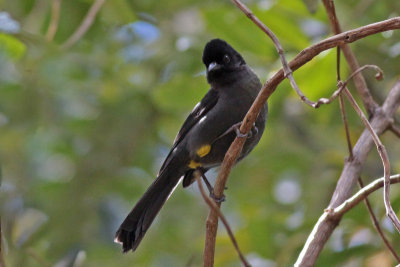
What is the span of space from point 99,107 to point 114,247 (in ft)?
4.05

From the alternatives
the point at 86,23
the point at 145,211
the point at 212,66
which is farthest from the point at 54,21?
the point at 145,211

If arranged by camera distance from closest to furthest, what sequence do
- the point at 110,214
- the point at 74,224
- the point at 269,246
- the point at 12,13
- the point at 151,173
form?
1. the point at 269,246
2. the point at 12,13
3. the point at 74,224
4. the point at 110,214
5. the point at 151,173

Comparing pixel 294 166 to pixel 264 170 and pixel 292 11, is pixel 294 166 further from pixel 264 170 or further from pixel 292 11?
pixel 292 11

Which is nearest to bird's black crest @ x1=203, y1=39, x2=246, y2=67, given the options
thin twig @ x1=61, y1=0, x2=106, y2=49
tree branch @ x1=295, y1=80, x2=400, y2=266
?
thin twig @ x1=61, y1=0, x2=106, y2=49

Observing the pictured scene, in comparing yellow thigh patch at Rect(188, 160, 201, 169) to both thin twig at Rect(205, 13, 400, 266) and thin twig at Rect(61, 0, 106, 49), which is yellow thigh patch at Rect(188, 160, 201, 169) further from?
thin twig at Rect(205, 13, 400, 266)

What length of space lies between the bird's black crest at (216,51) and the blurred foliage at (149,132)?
6 centimetres

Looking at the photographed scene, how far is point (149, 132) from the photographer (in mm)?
6020

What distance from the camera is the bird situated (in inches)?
161

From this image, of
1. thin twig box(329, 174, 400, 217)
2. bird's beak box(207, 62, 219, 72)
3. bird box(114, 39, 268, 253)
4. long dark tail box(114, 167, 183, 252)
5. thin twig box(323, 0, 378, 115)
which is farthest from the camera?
bird's beak box(207, 62, 219, 72)

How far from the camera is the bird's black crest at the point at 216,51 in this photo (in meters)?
4.27

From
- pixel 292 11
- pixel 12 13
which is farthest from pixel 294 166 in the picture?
pixel 12 13

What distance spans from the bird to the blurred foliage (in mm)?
132

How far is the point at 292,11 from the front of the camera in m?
4.26

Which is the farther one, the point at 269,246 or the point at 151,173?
the point at 151,173
